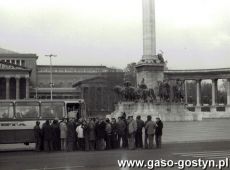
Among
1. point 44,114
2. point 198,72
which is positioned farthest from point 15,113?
point 198,72

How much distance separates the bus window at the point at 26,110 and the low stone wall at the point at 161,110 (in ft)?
102

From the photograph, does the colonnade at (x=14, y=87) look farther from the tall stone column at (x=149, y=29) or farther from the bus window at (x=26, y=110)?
the bus window at (x=26, y=110)

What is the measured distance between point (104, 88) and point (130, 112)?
71804 millimetres

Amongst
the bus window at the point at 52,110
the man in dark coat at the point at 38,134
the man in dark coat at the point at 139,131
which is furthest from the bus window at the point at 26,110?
the man in dark coat at the point at 139,131

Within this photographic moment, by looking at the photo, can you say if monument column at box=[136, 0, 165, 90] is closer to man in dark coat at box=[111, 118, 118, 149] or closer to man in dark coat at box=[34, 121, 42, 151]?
man in dark coat at box=[111, 118, 118, 149]

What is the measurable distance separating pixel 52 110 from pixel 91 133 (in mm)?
3551

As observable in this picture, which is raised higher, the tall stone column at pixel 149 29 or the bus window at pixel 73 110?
the tall stone column at pixel 149 29

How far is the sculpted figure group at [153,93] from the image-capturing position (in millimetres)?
59250

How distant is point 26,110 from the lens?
2834 cm

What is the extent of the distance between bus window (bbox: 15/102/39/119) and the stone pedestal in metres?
→ 31.0

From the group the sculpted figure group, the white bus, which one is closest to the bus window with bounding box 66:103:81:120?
the white bus

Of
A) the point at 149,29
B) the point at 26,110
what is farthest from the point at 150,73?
the point at 26,110

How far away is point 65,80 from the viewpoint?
7436 inches

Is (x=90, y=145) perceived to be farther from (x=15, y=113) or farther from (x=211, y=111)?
(x=211, y=111)
